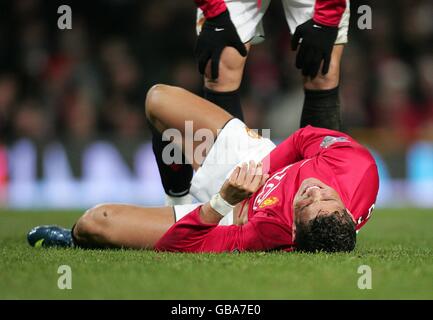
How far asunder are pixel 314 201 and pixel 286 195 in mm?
269

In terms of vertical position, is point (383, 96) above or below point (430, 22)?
below

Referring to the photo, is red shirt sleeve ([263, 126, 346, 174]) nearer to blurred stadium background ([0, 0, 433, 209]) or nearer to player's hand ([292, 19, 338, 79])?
player's hand ([292, 19, 338, 79])

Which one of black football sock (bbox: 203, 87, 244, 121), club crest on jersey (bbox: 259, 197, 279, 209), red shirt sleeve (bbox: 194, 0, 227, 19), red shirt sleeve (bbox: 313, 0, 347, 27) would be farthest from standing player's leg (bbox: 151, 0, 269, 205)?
club crest on jersey (bbox: 259, 197, 279, 209)

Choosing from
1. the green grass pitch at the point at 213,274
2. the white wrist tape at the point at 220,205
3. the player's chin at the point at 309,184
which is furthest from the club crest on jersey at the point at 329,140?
the white wrist tape at the point at 220,205

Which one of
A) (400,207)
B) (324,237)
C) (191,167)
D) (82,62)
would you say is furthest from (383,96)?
(324,237)

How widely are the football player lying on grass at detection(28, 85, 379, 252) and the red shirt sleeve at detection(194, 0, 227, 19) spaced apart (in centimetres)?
58

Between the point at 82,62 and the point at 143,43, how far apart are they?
83cm

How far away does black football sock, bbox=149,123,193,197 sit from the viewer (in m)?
5.03

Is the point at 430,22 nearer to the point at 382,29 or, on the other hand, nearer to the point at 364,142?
the point at 382,29

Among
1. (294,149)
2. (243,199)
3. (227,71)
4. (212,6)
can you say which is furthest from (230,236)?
(212,6)

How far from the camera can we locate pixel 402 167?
10.4m

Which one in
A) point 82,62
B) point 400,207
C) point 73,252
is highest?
point 82,62

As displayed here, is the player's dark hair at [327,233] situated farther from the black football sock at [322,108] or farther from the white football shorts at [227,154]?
the black football sock at [322,108]

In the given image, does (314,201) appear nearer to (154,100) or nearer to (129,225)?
(129,225)
